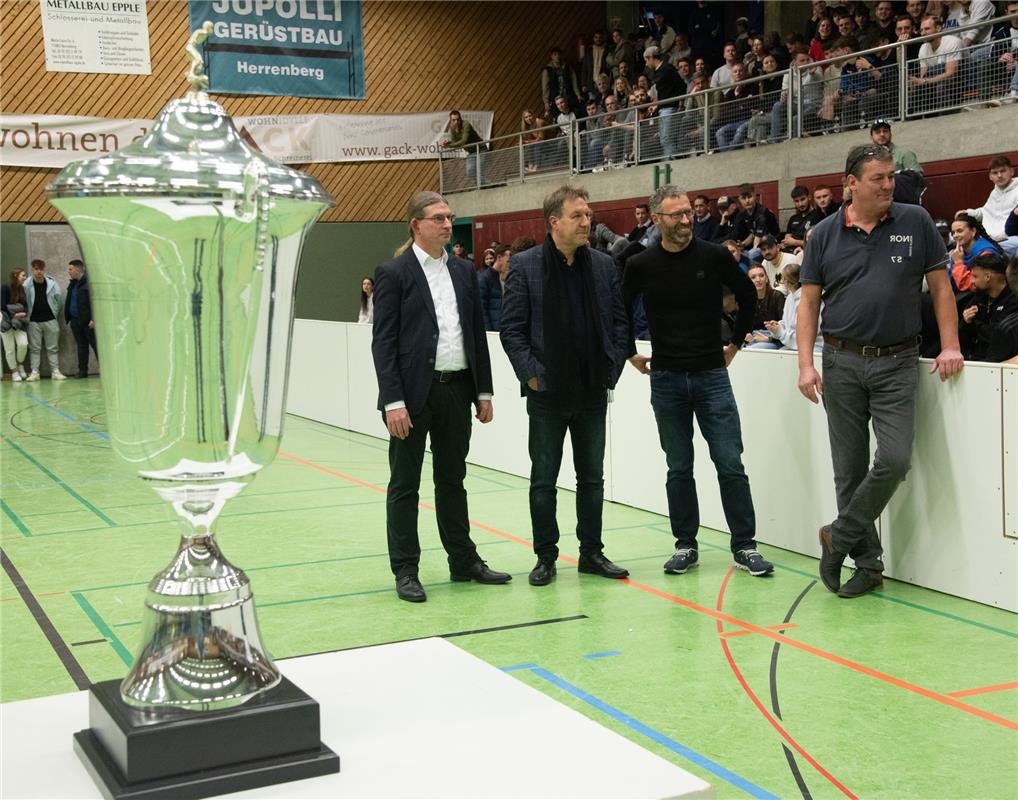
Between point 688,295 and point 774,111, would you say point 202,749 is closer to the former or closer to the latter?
point 688,295

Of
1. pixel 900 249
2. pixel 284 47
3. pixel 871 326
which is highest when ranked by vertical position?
pixel 284 47

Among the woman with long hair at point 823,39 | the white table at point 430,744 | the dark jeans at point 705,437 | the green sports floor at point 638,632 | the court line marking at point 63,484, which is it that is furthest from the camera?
the woman with long hair at point 823,39

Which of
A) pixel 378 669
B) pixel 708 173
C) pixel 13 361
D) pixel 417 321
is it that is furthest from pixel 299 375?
pixel 378 669

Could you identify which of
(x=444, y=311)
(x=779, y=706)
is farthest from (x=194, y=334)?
(x=444, y=311)

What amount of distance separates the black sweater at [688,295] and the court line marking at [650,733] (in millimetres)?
1899

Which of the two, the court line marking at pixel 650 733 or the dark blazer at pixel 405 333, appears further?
the dark blazer at pixel 405 333

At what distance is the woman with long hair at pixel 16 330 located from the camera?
17422mm

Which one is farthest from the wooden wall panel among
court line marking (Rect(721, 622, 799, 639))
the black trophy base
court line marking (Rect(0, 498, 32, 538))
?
the black trophy base

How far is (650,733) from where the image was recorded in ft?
12.1

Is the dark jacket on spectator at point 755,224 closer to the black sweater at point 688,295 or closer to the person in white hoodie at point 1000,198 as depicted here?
the person in white hoodie at point 1000,198

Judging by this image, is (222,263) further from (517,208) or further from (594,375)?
(517,208)

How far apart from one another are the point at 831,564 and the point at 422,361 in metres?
2.01

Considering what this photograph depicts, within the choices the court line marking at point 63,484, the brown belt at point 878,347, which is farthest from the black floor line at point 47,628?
the brown belt at point 878,347

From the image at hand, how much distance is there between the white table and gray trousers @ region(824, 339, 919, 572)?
11.3 feet
